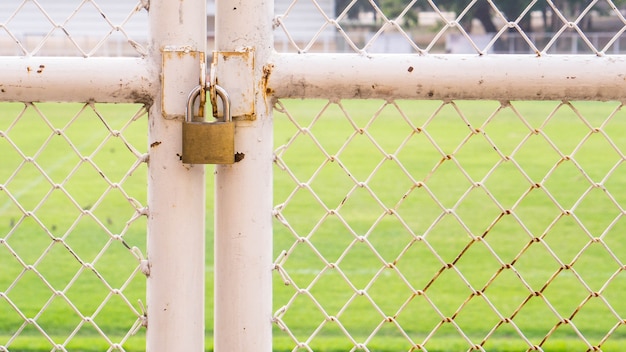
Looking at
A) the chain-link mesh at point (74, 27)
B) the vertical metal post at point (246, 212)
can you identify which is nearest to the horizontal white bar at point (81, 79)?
the vertical metal post at point (246, 212)

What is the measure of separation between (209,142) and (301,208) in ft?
19.9

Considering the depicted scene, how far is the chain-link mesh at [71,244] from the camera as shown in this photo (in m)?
1.22

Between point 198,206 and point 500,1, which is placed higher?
point 500,1

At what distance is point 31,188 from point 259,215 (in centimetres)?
722

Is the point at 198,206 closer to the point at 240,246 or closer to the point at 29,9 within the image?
the point at 240,246

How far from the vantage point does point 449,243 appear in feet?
18.7

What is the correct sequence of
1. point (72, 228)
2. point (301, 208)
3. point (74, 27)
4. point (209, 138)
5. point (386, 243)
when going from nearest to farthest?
point (209, 138) → point (72, 228) → point (386, 243) → point (301, 208) → point (74, 27)

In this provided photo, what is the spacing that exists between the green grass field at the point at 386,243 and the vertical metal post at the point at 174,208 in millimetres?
73

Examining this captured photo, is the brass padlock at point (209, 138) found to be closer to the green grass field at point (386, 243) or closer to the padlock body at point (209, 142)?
the padlock body at point (209, 142)

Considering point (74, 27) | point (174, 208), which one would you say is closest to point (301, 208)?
point (174, 208)

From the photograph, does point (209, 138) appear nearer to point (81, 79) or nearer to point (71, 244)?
point (81, 79)

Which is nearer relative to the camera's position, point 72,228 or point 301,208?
point 72,228

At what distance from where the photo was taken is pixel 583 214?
6703 millimetres

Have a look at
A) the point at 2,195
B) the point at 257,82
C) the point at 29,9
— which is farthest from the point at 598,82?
the point at 29,9
